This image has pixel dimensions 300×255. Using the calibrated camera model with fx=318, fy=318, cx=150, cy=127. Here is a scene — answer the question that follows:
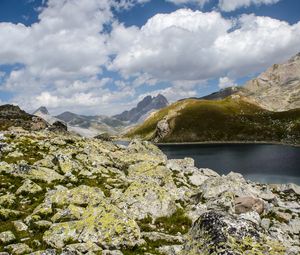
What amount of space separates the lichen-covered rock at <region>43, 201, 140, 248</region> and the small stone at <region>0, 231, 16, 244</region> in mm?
2250

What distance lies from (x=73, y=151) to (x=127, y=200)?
2186 centimetres

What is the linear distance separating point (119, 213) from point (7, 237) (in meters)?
7.75

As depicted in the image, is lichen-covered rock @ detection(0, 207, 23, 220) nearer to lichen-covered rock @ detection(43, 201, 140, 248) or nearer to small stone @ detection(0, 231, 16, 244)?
small stone @ detection(0, 231, 16, 244)

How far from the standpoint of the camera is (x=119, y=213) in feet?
77.3

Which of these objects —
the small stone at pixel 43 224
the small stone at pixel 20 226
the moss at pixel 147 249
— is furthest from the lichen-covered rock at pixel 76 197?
the moss at pixel 147 249

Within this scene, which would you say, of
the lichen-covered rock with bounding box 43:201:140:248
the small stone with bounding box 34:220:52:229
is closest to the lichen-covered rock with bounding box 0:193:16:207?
the small stone with bounding box 34:220:52:229

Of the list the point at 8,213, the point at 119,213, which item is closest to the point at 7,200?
the point at 8,213

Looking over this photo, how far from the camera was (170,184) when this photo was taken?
42.8 meters

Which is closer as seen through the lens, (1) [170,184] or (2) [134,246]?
(2) [134,246]

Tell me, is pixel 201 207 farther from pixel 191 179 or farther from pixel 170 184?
pixel 191 179

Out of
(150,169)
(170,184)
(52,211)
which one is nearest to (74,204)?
(52,211)

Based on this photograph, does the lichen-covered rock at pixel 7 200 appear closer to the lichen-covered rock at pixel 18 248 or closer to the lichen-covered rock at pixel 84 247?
the lichen-covered rock at pixel 18 248

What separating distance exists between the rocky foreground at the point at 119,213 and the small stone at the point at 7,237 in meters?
0.06

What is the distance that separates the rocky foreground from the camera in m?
14.8
